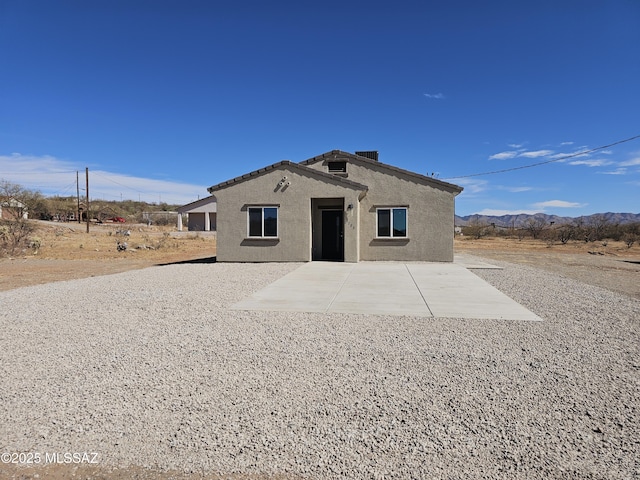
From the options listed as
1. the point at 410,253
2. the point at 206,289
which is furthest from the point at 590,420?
the point at 410,253

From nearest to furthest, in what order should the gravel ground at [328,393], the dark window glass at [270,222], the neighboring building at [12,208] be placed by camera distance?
the gravel ground at [328,393] < the dark window glass at [270,222] < the neighboring building at [12,208]

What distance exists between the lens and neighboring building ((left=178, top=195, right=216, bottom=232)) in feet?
157

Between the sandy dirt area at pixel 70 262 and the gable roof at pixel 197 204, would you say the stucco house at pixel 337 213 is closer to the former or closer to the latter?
the sandy dirt area at pixel 70 262

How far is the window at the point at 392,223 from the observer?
658 inches

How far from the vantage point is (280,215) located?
16.0 metres

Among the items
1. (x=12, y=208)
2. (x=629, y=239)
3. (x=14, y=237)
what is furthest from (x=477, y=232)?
(x=12, y=208)

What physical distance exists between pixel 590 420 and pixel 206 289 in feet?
27.4

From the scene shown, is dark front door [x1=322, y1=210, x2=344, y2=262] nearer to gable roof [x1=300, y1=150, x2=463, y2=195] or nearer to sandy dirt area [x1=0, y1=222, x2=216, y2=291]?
gable roof [x1=300, y1=150, x2=463, y2=195]

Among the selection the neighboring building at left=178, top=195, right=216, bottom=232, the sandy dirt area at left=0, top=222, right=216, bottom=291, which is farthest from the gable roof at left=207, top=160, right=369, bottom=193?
the neighboring building at left=178, top=195, right=216, bottom=232

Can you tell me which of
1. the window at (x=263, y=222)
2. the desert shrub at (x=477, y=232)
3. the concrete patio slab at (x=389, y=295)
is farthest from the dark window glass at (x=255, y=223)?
the desert shrub at (x=477, y=232)

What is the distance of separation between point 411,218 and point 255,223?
268 inches

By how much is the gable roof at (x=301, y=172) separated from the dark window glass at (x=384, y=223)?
150 centimetres

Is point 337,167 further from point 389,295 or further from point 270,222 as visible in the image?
point 389,295

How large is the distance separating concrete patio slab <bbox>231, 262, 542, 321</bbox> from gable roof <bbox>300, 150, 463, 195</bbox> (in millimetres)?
4319
